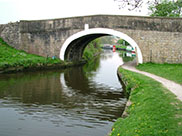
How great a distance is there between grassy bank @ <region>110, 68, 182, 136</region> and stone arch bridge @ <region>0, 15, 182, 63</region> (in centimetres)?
826

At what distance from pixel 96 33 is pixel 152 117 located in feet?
41.1

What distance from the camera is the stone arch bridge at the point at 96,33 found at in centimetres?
1499

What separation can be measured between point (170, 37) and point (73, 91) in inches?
316

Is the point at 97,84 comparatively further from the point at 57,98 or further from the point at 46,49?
the point at 46,49

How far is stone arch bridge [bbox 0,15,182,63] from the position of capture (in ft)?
49.2

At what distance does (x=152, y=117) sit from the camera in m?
5.17

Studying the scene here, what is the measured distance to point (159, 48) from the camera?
15.3 meters

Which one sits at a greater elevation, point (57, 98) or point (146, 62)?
point (146, 62)

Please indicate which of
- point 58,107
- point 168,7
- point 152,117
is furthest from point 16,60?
point 152,117

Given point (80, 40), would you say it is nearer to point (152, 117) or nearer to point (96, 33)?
point (96, 33)

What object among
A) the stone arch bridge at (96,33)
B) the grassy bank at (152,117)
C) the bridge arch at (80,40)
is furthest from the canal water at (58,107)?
the stone arch bridge at (96,33)

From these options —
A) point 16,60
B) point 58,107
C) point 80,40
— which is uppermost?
point 80,40

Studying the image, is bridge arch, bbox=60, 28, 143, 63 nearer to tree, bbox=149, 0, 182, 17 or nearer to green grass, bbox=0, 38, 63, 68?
green grass, bbox=0, 38, 63, 68

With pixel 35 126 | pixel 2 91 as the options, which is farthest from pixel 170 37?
pixel 35 126
